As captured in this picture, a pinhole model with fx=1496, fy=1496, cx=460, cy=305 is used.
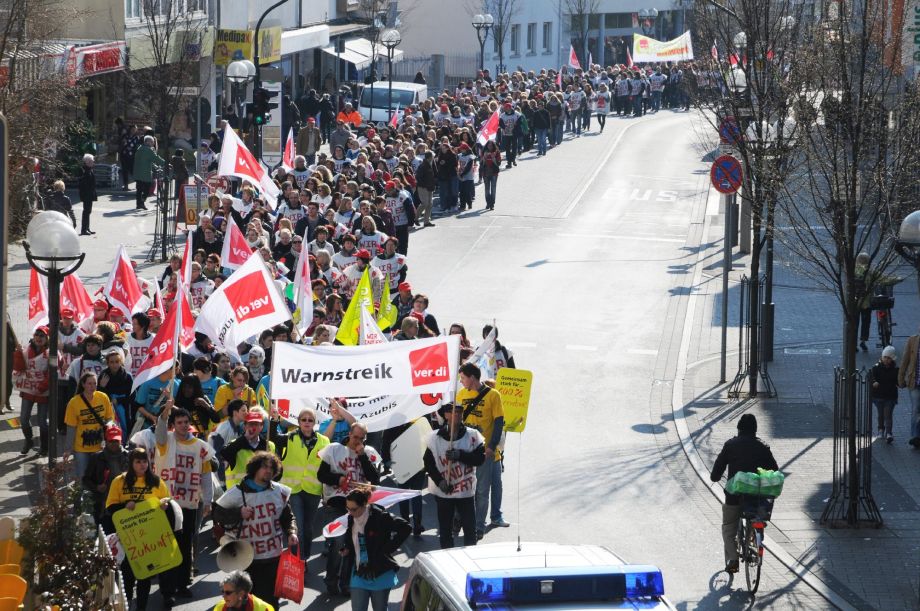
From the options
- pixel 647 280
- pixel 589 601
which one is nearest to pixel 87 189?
pixel 647 280

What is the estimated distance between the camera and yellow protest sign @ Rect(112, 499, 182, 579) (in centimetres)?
1199

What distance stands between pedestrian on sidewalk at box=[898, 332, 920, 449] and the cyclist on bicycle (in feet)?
17.6

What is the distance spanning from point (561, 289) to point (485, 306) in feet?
7.91

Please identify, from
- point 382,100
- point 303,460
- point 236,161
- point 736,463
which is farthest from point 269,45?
point 736,463

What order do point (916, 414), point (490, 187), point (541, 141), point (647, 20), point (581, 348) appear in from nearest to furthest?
point (916, 414), point (581, 348), point (490, 187), point (541, 141), point (647, 20)

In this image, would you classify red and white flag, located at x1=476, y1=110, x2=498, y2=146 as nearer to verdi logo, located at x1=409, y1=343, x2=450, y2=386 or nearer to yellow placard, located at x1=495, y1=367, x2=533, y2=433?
yellow placard, located at x1=495, y1=367, x2=533, y2=433

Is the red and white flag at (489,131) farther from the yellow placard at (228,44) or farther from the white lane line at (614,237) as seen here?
the yellow placard at (228,44)

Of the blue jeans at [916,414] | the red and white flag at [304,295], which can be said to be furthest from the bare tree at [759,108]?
the red and white flag at [304,295]

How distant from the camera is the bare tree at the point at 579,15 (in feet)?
260

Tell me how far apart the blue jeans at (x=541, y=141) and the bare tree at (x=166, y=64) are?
1026 centimetres

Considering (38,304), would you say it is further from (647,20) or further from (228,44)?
(647,20)

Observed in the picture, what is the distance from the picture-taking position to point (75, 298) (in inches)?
723

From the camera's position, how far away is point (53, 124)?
29500mm

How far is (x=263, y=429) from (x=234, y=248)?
7.49m
